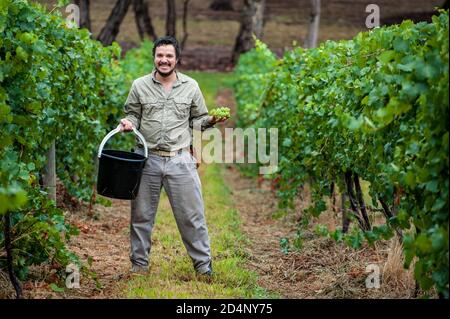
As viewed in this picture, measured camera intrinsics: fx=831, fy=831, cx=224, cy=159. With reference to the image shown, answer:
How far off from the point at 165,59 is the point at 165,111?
416mm

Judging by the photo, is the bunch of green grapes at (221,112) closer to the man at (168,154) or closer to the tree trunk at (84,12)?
the man at (168,154)

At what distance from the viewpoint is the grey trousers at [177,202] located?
6680mm

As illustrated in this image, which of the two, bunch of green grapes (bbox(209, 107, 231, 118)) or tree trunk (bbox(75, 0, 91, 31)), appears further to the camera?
tree trunk (bbox(75, 0, 91, 31))

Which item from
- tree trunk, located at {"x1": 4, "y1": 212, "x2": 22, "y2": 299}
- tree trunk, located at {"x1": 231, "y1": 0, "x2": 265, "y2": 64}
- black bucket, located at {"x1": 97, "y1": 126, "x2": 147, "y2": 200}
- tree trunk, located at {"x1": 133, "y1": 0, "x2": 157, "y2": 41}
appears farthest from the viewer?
tree trunk, located at {"x1": 133, "y1": 0, "x2": 157, "y2": 41}

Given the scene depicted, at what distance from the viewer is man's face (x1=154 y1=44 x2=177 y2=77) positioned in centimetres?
660

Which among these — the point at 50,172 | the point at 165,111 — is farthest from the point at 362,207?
the point at 50,172

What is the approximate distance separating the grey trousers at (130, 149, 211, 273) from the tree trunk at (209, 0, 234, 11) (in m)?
48.6

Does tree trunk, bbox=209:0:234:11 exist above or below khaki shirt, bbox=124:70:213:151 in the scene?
above

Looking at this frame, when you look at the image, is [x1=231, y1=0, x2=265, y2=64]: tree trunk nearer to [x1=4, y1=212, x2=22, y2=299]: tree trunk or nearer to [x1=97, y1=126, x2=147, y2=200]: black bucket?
[x1=97, y1=126, x2=147, y2=200]: black bucket

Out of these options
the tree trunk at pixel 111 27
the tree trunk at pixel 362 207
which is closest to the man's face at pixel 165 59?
the tree trunk at pixel 362 207

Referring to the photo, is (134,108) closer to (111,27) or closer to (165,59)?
(165,59)

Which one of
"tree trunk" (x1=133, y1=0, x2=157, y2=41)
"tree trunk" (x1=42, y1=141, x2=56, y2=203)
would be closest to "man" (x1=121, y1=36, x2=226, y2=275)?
"tree trunk" (x1=42, y1=141, x2=56, y2=203)

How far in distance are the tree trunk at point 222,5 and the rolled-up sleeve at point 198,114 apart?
4831 cm

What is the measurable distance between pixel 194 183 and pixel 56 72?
1553 mm
